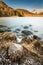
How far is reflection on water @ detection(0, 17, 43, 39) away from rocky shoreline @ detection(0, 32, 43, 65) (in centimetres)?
12

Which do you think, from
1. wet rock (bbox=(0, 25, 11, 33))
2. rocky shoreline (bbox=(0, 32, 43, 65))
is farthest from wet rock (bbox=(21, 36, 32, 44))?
wet rock (bbox=(0, 25, 11, 33))

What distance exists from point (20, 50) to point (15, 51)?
0.38 feet

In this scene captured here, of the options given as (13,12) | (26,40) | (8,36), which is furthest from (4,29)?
(26,40)

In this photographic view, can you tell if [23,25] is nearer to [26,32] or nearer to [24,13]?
[26,32]

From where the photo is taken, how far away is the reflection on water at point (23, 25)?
3.55 m

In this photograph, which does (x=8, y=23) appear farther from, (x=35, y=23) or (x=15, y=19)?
(x=35, y=23)

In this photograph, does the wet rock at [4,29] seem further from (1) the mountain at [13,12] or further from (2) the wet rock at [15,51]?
(2) the wet rock at [15,51]

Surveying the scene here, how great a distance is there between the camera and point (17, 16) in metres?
3.71

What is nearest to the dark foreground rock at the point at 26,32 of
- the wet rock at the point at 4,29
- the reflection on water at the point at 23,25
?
the reflection on water at the point at 23,25

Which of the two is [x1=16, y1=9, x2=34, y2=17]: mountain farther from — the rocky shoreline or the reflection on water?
the rocky shoreline

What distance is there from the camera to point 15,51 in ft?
11.1

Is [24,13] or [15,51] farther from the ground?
[24,13]

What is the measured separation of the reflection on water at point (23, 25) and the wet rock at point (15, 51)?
13.5 inches

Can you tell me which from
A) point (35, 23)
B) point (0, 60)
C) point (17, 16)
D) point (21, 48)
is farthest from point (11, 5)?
point (0, 60)
